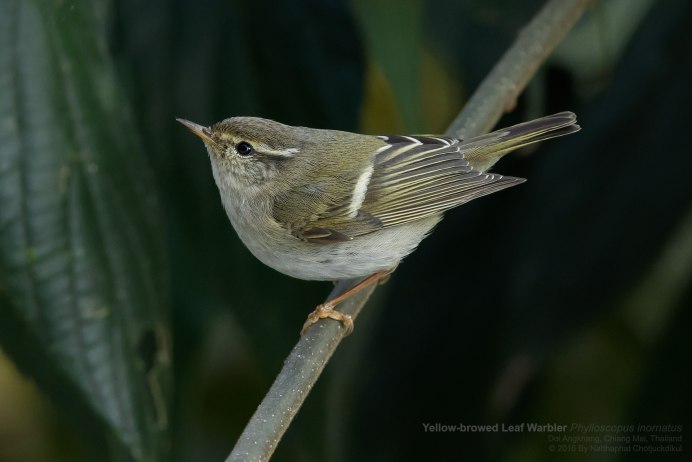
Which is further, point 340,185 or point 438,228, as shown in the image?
point 438,228

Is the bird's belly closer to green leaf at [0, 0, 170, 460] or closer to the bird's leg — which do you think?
the bird's leg

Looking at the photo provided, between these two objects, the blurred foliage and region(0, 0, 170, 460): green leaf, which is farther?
the blurred foliage

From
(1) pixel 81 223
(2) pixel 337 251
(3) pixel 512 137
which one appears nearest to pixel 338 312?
(2) pixel 337 251

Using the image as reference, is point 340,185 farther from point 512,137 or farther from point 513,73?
point 513,73

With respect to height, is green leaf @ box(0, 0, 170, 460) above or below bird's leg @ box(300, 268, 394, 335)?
above

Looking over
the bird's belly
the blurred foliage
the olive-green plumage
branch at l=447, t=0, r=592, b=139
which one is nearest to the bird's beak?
the olive-green plumage

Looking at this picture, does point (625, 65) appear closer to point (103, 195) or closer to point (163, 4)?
point (163, 4)
